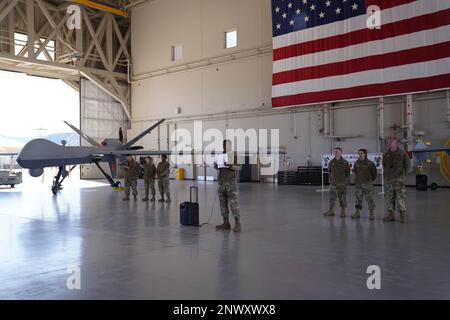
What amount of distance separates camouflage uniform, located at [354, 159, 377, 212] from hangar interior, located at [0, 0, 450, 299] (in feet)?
2.43

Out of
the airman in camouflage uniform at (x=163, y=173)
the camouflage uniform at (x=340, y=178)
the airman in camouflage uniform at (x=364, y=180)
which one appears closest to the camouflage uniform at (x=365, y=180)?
the airman in camouflage uniform at (x=364, y=180)

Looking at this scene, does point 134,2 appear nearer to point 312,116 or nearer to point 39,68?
point 39,68

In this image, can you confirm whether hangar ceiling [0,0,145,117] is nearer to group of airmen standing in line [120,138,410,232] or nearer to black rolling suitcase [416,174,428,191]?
group of airmen standing in line [120,138,410,232]

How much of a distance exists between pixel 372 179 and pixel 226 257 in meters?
4.81

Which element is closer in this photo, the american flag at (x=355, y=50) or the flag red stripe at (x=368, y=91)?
the flag red stripe at (x=368, y=91)

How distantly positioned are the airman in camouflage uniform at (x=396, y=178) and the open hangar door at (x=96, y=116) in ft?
79.8

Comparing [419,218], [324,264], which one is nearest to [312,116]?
[419,218]

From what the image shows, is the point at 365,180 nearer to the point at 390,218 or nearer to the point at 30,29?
the point at 390,218

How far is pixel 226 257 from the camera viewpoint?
17.4ft

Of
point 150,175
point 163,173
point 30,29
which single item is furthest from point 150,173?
point 30,29

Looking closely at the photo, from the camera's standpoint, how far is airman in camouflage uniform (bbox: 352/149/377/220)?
8.64 m

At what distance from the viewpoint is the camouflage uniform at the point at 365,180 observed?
8641 mm

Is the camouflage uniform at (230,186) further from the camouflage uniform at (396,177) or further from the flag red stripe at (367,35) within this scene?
the flag red stripe at (367,35)

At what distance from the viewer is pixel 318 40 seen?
19.8 meters
